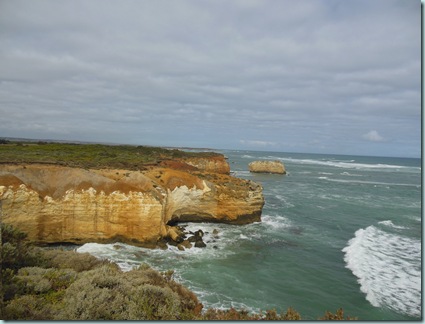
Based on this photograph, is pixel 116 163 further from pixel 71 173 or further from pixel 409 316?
pixel 409 316

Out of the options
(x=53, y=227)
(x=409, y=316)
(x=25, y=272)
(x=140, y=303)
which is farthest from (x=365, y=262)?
(x=53, y=227)

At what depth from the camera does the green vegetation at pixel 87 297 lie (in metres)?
6.42

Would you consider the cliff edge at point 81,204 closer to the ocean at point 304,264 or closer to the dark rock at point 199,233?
the ocean at point 304,264

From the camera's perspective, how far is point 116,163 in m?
28.0

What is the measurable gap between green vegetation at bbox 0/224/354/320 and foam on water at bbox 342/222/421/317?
897 cm

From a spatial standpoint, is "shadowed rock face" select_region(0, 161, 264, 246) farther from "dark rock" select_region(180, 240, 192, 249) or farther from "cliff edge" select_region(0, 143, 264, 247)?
"dark rock" select_region(180, 240, 192, 249)

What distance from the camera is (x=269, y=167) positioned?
3236 inches

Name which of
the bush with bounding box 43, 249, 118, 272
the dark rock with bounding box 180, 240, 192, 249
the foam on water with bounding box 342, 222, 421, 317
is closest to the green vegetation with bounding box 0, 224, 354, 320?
the bush with bounding box 43, 249, 118, 272

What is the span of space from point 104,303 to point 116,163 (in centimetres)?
2256

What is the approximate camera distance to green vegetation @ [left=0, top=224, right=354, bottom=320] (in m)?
6.42

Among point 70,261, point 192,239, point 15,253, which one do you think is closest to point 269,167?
point 192,239

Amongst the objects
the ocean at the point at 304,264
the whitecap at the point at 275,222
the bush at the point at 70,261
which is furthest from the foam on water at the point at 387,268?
the bush at the point at 70,261

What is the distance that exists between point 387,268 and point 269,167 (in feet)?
210

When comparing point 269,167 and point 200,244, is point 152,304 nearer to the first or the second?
point 200,244
